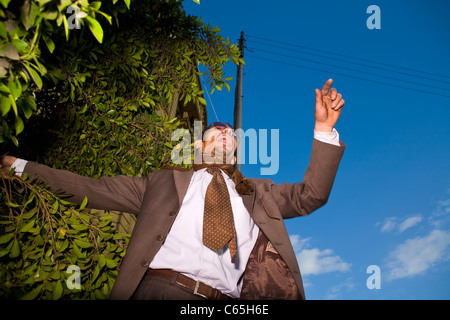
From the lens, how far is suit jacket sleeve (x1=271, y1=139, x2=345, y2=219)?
2430 millimetres

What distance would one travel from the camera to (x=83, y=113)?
3.14 m

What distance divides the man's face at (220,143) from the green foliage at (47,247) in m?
1.30

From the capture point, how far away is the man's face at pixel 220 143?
122 inches

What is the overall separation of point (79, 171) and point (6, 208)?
1.45m

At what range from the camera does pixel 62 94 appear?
121 inches

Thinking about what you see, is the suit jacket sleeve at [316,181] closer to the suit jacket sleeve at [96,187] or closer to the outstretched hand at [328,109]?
the outstretched hand at [328,109]

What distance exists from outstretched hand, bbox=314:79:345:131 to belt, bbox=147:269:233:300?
1.54 m

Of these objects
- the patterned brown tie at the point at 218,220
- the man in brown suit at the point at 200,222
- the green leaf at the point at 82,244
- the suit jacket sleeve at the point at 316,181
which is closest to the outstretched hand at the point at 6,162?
the man in brown suit at the point at 200,222

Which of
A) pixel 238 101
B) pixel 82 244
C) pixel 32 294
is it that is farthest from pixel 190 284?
pixel 238 101

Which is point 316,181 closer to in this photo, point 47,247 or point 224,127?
point 224,127

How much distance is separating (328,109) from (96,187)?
2.07 m

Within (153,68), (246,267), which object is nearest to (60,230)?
(246,267)
